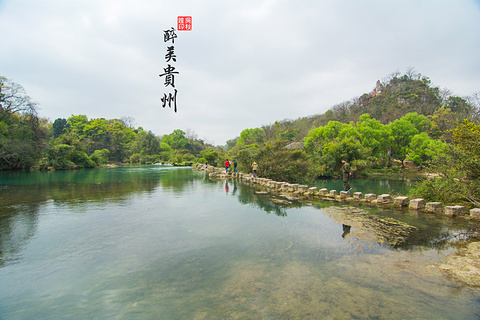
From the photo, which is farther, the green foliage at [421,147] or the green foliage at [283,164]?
the green foliage at [421,147]

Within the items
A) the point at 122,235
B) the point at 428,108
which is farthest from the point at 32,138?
the point at 428,108

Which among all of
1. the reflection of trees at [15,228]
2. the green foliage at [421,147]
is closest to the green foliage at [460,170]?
the reflection of trees at [15,228]

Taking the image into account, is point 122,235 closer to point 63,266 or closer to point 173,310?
point 63,266

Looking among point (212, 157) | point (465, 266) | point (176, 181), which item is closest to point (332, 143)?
point (176, 181)

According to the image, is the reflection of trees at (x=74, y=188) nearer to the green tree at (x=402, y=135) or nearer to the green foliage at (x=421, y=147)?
the green foliage at (x=421, y=147)

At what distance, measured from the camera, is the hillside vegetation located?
7.62 m

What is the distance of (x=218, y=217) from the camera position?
710 cm

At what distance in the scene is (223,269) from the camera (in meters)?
3.83

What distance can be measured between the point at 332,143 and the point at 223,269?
2226cm

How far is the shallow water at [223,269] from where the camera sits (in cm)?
285

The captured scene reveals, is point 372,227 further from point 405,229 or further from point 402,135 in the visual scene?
point 402,135

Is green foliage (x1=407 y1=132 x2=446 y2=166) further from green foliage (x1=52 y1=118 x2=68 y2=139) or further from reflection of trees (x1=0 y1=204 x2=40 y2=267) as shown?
green foliage (x1=52 y1=118 x2=68 y2=139)

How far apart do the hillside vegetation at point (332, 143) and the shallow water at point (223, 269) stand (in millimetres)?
2317

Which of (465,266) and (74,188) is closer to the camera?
(465,266)
